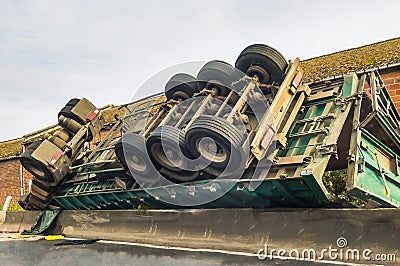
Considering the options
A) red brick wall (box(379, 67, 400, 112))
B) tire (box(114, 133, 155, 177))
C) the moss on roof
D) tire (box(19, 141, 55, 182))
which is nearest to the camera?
tire (box(114, 133, 155, 177))

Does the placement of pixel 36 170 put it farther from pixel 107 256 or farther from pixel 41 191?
pixel 107 256

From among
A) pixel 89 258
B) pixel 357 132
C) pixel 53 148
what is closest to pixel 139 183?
pixel 89 258

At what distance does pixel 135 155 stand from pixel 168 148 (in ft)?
2.74

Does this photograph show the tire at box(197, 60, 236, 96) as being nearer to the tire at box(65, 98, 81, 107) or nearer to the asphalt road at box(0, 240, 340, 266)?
the asphalt road at box(0, 240, 340, 266)

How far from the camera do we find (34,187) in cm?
929

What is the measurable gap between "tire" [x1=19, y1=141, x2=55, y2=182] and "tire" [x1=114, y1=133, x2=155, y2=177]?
249cm

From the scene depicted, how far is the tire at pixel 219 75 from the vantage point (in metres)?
6.37

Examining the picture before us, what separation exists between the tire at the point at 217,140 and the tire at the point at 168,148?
0.94 ft

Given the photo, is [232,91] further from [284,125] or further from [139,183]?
[139,183]

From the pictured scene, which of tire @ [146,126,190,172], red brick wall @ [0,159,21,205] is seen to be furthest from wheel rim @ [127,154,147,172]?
red brick wall @ [0,159,21,205]

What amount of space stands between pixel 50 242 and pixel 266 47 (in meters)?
5.10

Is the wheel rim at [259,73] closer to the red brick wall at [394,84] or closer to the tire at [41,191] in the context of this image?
the red brick wall at [394,84]

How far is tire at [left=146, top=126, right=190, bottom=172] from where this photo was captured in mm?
6078

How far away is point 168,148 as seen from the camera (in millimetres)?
6230
